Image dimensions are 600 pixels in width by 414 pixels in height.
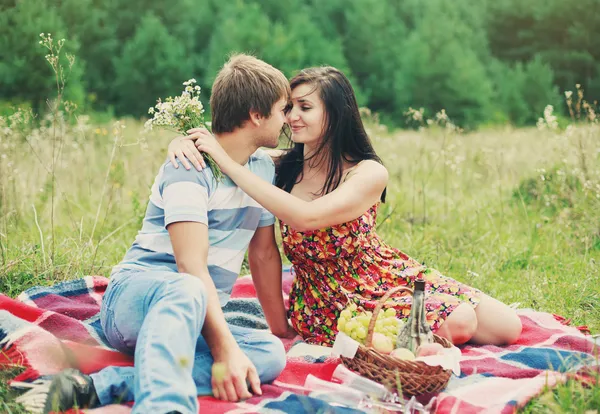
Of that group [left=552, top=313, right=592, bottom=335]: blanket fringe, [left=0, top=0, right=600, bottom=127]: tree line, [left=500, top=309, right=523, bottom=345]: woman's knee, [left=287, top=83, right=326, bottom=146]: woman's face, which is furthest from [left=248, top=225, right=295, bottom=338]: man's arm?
[left=0, top=0, right=600, bottom=127]: tree line

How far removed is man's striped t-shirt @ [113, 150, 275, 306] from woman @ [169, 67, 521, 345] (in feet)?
0.93

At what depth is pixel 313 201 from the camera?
3.44m

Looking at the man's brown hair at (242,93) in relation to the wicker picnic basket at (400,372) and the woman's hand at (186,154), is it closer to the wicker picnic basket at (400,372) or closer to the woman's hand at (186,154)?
the woman's hand at (186,154)

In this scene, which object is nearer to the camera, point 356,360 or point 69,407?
point 69,407

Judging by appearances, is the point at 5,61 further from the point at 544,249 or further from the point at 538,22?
the point at 538,22

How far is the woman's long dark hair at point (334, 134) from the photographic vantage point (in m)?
3.66

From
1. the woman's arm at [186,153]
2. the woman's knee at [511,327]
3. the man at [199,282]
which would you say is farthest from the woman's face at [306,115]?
the woman's knee at [511,327]

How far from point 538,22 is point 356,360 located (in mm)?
34319

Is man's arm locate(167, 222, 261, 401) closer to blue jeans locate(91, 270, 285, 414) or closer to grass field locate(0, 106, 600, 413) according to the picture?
blue jeans locate(91, 270, 285, 414)

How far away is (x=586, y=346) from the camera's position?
3.50 meters

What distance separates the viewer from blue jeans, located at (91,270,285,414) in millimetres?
2363

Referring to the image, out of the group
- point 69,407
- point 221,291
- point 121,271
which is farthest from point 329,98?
point 69,407

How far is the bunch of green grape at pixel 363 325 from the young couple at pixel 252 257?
315 millimetres

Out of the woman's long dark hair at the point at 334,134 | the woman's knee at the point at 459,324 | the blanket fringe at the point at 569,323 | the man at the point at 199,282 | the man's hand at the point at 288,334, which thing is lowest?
the blanket fringe at the point at 569,323
